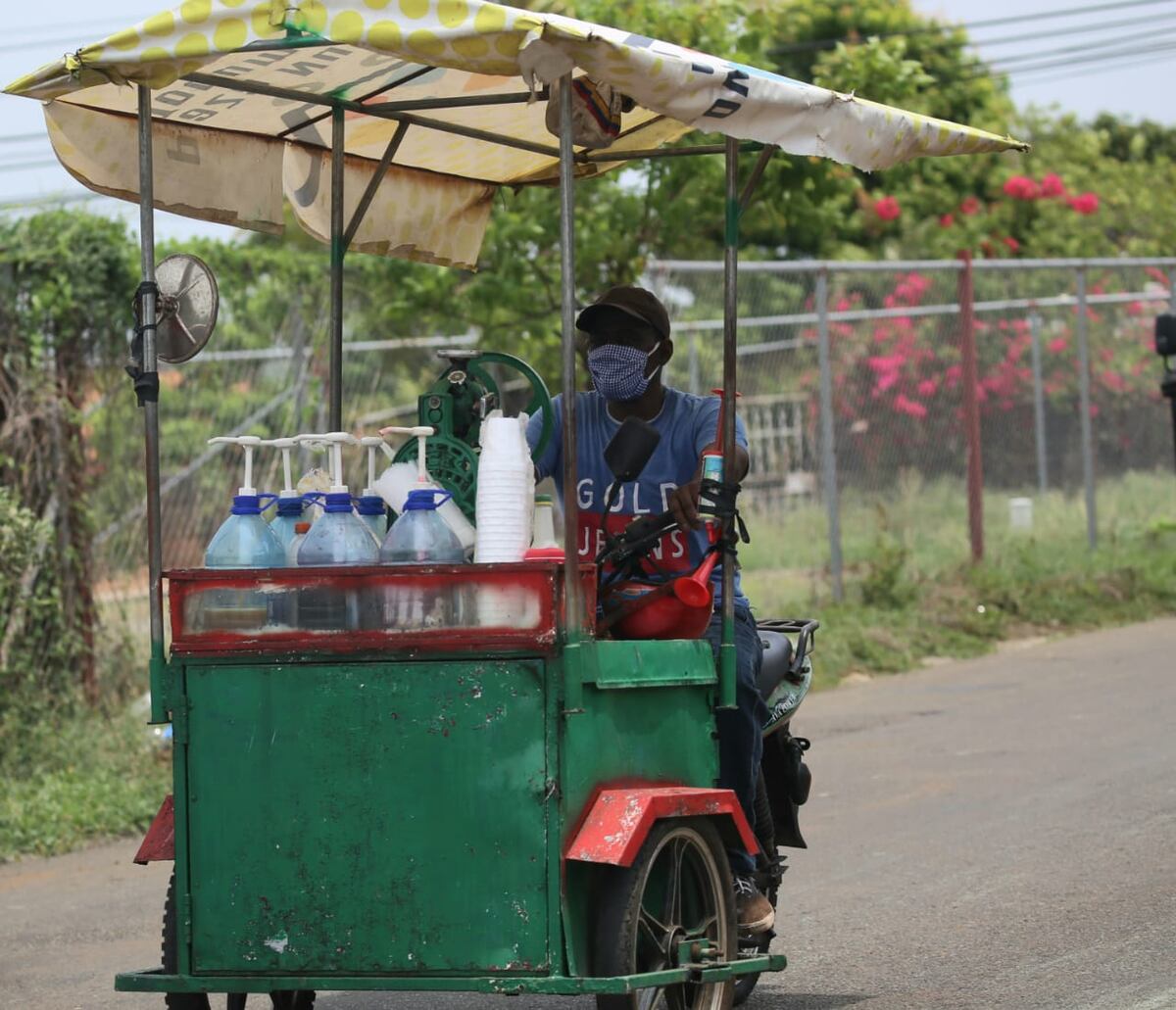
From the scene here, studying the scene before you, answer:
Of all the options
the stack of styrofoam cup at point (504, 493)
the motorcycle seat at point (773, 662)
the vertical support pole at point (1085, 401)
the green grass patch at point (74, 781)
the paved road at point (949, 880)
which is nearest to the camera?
the stack of styrofoam cup at point (504, 493)

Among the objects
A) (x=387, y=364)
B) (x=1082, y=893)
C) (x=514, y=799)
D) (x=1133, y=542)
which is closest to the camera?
(x=514, y=799)

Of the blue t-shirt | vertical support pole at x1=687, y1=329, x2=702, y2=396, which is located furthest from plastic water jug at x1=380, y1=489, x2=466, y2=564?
vertical support pole at x1=687, y1=329, x2=702, y2=396

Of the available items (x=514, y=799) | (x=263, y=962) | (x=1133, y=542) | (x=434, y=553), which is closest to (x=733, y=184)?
(x=434, y=553)

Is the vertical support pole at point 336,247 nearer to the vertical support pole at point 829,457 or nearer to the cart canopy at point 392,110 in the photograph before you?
the cart canopy at point 392,110

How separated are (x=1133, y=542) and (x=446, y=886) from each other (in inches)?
513

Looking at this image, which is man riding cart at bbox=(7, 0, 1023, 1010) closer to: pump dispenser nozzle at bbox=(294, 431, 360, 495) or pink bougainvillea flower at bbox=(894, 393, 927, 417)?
pump dispenser nozzle at bbox=(294, 431, 360, 495)

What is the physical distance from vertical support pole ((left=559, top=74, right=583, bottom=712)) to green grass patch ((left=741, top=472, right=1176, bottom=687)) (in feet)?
26.7

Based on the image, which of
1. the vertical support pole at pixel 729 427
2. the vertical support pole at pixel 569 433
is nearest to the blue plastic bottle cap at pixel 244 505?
the vertical support pole at pixel 569 433

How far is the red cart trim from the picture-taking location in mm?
4843

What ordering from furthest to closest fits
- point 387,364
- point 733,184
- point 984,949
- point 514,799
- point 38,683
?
point 387,364 < point 38,683 < point 984,949 < point 733,184 < point 514,799

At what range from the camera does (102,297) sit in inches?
410

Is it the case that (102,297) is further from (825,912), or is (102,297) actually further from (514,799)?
(514,799)

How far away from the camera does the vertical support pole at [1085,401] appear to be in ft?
52.7

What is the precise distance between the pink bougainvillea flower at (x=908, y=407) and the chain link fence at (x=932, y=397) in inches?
0.5
